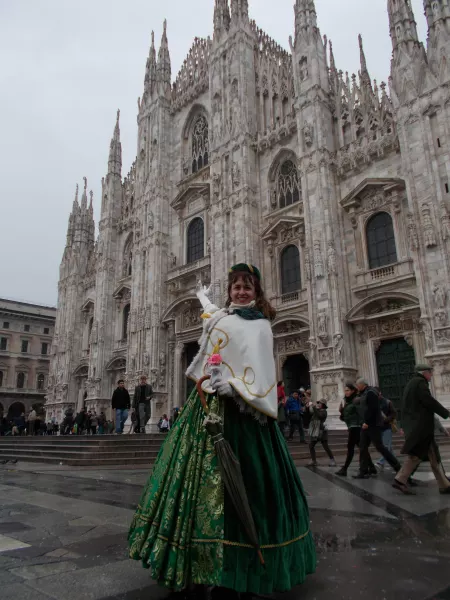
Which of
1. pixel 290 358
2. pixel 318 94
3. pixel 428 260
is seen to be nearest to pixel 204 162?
pixel 318 94

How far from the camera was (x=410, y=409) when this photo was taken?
5.51 m

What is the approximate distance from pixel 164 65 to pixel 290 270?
18070 mm

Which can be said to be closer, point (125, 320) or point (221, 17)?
point (221, 17)

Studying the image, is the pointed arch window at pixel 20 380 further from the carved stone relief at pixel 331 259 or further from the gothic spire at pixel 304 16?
the gothic spire at pixel 304 16

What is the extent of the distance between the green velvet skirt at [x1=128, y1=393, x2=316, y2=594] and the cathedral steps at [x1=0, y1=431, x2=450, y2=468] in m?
7.16

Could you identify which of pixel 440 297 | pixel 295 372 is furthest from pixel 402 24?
pixel 295 372

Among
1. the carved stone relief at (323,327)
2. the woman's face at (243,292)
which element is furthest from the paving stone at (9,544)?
the carved stone relief at (323,327)

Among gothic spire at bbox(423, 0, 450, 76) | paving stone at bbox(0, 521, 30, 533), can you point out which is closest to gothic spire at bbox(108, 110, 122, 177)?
gothic spire at bbox(423, 0, 450, 76)

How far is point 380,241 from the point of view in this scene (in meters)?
17.2

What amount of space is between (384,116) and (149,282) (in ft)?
46.1

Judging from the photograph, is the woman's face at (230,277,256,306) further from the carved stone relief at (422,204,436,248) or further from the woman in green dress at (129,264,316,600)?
the carved stone relief at (422,204,436,248)

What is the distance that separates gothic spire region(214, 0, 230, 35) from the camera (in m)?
24.8

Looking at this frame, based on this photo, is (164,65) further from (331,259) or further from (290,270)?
(331,259)

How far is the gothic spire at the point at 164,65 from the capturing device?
28.6 metres
